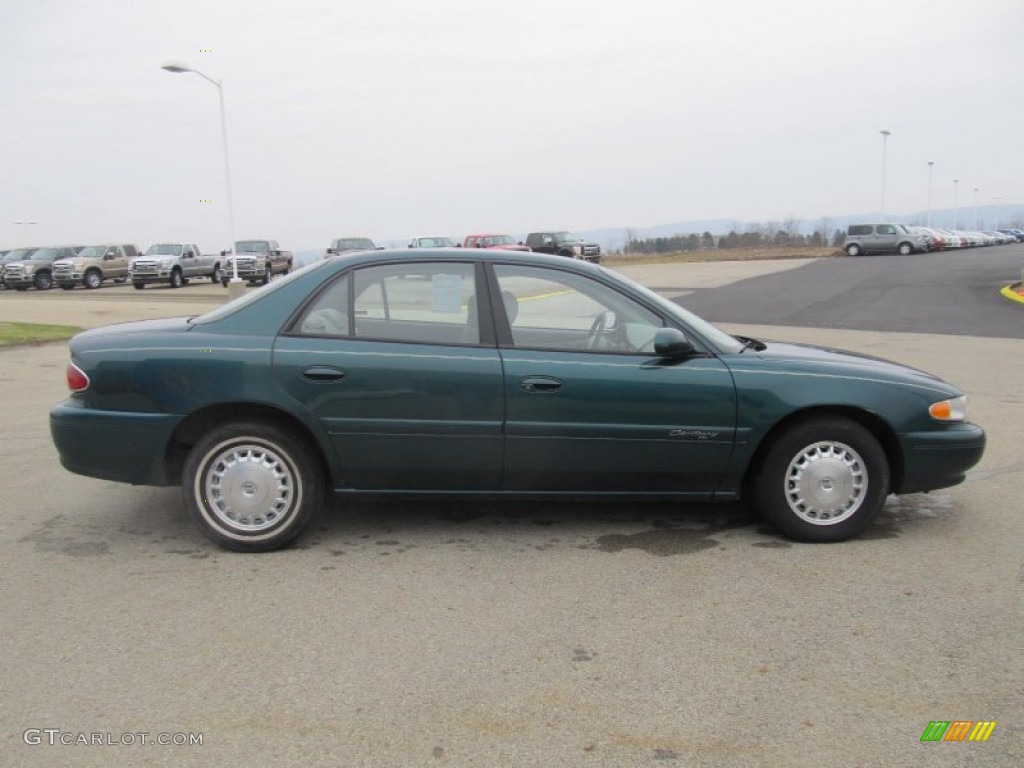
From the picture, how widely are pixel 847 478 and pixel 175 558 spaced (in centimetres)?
350

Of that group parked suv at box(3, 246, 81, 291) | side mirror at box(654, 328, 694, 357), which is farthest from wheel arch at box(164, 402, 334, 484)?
parked suv at box(3, 246, 81, 291)

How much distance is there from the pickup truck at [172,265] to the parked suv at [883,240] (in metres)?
36.0

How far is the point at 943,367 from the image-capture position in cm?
1060

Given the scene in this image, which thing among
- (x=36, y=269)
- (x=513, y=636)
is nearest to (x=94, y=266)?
(x=36, y=269)

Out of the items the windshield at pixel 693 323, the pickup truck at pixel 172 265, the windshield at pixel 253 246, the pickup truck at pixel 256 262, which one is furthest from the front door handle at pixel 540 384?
the windshield at pixel 253 246

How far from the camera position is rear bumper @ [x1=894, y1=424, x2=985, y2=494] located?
4430 millimetres

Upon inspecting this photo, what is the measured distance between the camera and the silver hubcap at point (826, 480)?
4398 millimetres

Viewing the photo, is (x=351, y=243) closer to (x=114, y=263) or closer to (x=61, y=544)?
(x=114, y=263)

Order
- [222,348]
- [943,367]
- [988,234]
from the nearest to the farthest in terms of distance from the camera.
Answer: [222,348]
[943,367]
[988,234]

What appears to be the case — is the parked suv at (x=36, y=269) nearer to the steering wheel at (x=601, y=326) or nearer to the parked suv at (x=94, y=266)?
the parked suv at (x=94, y=266)

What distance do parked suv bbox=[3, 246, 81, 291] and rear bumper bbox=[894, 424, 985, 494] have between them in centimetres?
3851

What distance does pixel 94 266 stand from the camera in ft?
120

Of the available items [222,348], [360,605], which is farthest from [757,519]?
[222,348]

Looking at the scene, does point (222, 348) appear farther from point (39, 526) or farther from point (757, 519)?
point (757, 519)
